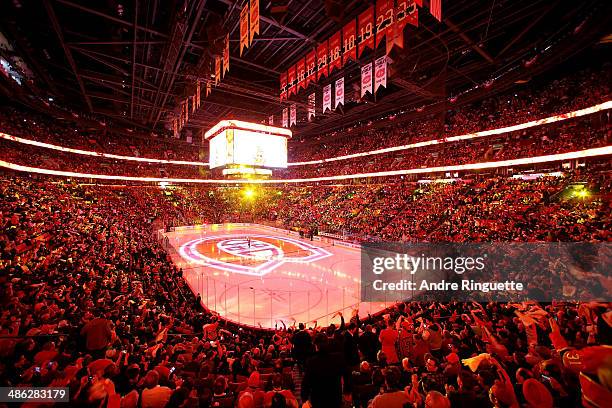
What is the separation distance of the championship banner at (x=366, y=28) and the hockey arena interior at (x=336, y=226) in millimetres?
61

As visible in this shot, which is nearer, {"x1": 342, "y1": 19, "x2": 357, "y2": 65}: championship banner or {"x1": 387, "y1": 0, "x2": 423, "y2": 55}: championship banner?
{"x1": 387, "y1": 0, "x2": 423, "y2": 55}: championship banner

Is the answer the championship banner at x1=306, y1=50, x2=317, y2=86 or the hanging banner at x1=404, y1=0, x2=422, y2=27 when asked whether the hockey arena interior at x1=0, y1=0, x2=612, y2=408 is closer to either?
the hanging banner at x1=404, y1=0, x2=422, y2=27

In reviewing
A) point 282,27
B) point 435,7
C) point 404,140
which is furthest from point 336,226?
point 435,7

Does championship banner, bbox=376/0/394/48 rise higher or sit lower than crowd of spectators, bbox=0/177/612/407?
higher

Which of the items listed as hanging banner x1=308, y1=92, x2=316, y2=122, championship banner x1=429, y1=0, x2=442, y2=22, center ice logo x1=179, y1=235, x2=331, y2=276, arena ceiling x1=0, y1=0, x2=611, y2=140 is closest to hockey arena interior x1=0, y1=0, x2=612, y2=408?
championship banner x1=429, y1=0, x2=442, y2=22

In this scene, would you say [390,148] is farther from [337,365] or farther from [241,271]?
[337,365]

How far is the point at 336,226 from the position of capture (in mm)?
27469

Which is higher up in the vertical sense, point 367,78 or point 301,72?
point 301,72

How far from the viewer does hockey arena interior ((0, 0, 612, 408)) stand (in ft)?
11.6

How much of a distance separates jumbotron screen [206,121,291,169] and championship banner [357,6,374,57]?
1405cm

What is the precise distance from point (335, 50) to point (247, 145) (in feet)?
42.3

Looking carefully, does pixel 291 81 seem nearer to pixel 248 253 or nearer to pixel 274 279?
pixel 274 279

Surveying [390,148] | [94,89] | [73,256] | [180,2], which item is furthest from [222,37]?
[390,148]

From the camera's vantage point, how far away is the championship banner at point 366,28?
30.7 ft
